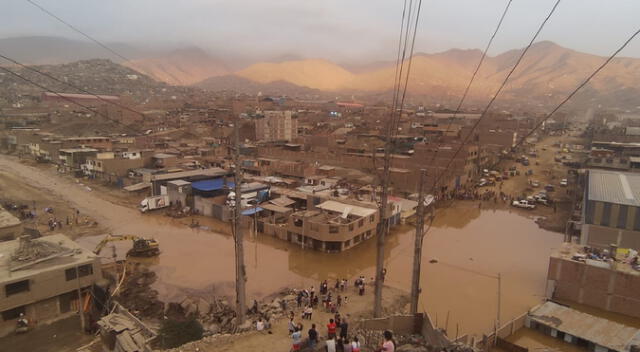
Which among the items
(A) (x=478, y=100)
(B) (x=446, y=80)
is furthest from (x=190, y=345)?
(B) (x=446, y=80)

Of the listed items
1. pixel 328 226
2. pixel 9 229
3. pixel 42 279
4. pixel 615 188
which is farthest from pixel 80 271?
pixel 615 188

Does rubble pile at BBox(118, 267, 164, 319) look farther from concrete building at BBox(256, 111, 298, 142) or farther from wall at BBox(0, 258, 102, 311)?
concrete building at BBox(256, 111, 298, 142)

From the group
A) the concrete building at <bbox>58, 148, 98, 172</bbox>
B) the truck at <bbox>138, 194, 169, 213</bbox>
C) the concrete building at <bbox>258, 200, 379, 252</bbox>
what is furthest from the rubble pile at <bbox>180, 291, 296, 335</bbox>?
the concrete building at <bbox>58, 148, 98, 172</bbox>

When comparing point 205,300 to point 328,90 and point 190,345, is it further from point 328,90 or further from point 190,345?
point 328,90

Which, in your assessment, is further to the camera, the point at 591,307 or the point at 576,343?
the point at 591,307

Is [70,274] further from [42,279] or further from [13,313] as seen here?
[13,313]
